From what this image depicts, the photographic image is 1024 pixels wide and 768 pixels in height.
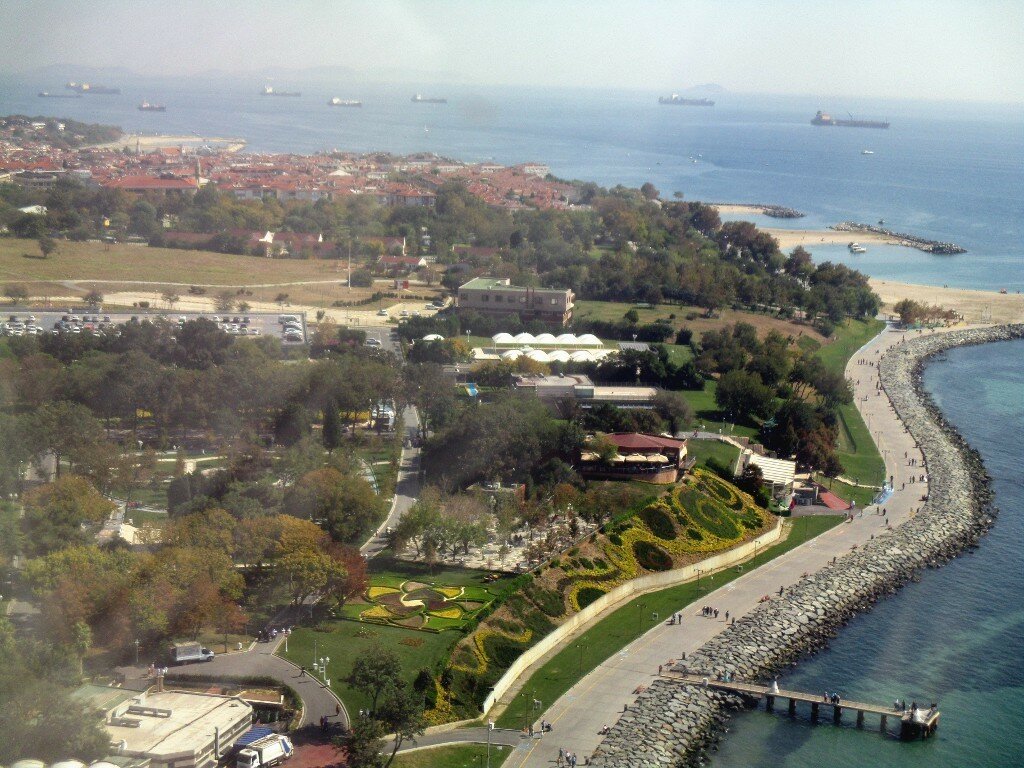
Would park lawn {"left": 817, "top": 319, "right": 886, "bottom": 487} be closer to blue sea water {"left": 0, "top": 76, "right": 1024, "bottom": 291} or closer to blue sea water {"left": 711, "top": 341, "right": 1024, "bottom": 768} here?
blue sea water {"left": 711, "top": 341, "right": 1024, "bottom": 768}

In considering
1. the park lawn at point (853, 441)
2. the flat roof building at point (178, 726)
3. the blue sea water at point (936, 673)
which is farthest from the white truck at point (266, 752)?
the park lawn at point (853, 441)

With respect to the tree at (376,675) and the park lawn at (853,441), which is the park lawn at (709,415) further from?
the tree at (376,675)

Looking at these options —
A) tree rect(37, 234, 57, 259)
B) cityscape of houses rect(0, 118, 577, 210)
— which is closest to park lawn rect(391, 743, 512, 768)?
tree rect(37, 234, 57, 259)

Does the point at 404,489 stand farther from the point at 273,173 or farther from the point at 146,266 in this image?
the point at 273,173

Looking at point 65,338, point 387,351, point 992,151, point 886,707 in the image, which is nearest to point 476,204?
point 387,351

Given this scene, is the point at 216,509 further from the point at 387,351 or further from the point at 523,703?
the point at 387,351
